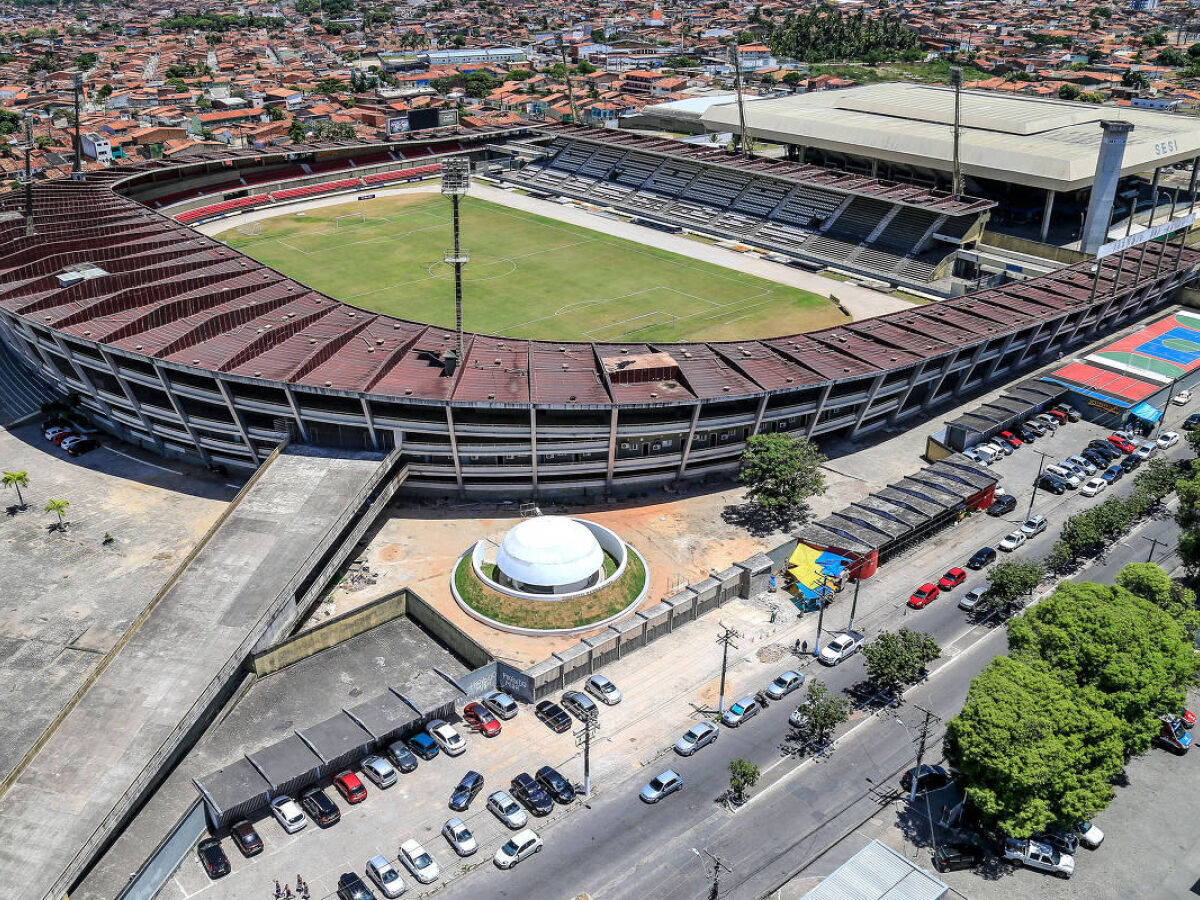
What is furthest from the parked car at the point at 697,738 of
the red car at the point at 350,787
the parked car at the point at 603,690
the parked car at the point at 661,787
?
the red car at the point at 350,787

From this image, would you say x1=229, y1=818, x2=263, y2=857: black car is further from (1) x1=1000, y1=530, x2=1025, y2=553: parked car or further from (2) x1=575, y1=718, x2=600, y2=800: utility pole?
(1) x1=1000, y1=530, x2=1025, y2=553: parked car

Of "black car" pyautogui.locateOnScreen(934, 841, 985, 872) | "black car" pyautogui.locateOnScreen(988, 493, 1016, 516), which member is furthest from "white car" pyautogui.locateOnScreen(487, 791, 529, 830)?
"black car" pyautogui.locateOnScreen(988, 493, 1016, 516)

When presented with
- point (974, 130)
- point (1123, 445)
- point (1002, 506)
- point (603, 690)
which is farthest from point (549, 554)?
point (974, 130)

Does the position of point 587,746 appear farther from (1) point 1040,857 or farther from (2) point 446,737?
(1) point 1040,857

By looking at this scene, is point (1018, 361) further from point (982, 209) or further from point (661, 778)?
point (661, 778)

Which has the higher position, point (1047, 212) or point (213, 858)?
point (1047, 212)

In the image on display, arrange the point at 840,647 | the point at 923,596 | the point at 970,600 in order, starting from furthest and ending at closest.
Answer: the point at 923,596 → the point at 970,600 → the point at 840,647
